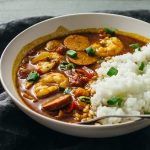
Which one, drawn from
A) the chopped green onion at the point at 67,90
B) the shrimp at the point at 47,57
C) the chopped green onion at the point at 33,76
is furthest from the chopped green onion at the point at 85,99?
the shrimp at the point at 47,57

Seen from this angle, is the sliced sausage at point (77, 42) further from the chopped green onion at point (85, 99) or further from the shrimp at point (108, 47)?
the chopped green onion at point (85, 99)

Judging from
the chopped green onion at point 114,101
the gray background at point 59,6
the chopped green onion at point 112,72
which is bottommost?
the gray background at point 59,6

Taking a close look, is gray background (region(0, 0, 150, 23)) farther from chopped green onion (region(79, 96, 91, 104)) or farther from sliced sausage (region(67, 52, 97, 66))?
chopped green onion (region(79, 96, 91, 104))

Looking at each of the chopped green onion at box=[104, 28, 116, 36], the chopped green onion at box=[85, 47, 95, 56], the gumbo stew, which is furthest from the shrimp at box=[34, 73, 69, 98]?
the chopped green onion at box=[104, 28, 116, 36]

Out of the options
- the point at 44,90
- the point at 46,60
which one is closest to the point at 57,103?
the point at 44,90

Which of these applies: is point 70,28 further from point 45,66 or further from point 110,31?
point 45,66

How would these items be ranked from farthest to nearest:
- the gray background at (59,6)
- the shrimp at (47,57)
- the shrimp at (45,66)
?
1. the gray background at (59,6)
2. the shrimp at (47,57)
3. the shrimp at (45,66)
